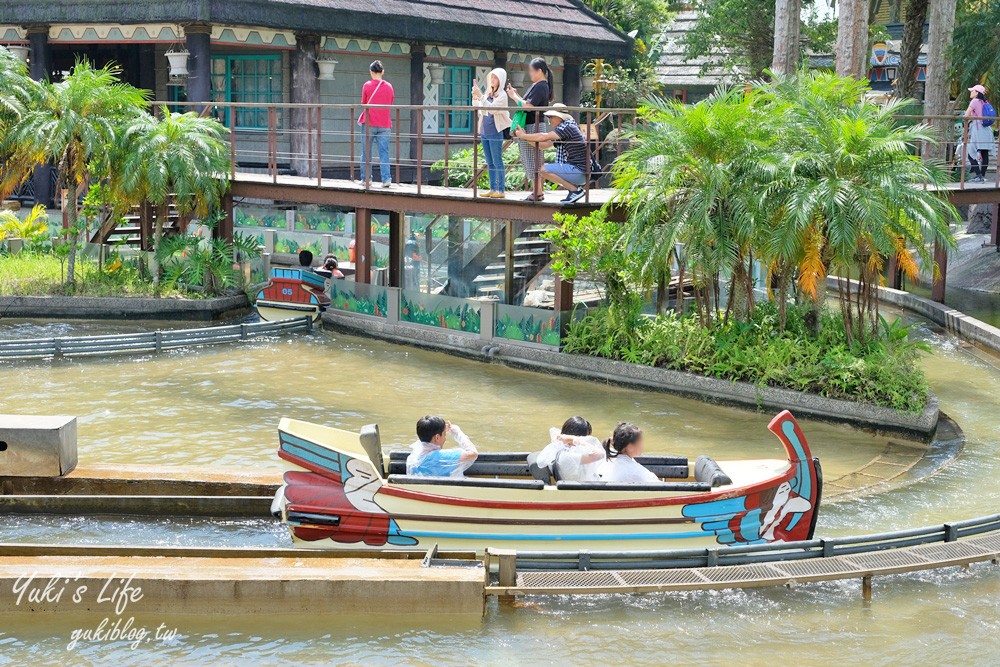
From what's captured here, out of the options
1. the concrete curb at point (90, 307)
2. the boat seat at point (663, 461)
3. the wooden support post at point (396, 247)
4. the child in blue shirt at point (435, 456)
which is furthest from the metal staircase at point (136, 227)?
Answer: the boat seat at point (663, 461)

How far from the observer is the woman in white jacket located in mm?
17422

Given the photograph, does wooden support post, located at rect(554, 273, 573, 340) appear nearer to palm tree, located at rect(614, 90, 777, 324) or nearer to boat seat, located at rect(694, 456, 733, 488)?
palm tree, located at rect(614, 90, 777, 324)

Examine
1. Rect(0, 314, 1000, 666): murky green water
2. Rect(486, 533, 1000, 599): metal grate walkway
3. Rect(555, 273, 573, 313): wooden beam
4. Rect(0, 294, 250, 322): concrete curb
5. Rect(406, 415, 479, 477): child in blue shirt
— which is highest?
Rect(555, 273, 573, 313): wooden beam

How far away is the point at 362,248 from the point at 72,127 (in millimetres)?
5139

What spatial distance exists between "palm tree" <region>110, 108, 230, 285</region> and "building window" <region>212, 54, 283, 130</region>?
559 centimetres

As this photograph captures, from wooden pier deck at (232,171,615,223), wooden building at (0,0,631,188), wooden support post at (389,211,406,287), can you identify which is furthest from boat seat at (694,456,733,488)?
wooden building at (0,0,631,188)

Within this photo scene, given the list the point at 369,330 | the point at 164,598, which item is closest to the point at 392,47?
the point at 369,330

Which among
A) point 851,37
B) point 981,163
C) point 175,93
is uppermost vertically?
point 851,37

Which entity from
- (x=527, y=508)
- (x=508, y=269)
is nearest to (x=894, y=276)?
(x=508, y=269)

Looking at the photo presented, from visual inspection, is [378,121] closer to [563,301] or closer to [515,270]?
[515,270]

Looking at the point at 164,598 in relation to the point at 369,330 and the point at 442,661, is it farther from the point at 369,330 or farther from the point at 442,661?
the point at 369,330

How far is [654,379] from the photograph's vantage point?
655 inches

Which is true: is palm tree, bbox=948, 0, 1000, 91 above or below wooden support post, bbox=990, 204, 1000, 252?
above

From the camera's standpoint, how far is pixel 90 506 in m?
11.1
